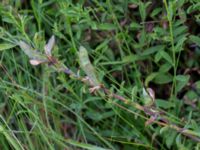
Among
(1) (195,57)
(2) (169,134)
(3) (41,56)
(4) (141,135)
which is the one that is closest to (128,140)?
(4) (141,135)

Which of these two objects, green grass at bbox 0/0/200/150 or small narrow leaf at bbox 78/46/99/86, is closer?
Answer: small narrow leaf at bbox 78/46/99/86

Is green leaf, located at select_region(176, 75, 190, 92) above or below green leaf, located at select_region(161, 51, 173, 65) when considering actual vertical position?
below

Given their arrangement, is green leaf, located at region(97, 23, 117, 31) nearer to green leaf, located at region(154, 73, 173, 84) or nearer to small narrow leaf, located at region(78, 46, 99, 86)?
green leaf, located at region(154, 73, 173, 84)

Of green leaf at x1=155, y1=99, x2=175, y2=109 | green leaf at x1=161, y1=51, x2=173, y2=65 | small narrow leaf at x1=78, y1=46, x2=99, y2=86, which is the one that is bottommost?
green leaf at x1=155, y1=99, x2=175, y2=109

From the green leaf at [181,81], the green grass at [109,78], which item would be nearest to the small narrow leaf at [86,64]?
the green grass at [109,78]

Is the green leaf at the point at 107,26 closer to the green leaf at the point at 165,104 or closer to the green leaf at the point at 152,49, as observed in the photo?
the green leaf at the point at 152,49

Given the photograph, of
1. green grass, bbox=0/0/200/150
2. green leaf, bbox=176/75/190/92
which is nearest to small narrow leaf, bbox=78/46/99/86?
green grass, bbox=0/0/200/150

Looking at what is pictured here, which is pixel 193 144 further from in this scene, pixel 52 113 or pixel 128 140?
pixel 52 113

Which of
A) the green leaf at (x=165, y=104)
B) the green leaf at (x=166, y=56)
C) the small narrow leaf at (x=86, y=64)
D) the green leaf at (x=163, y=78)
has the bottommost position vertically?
the green leaf at (x=165, y=104)
